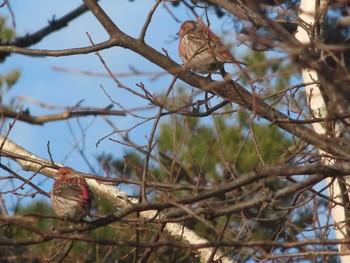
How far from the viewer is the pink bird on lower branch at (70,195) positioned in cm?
602

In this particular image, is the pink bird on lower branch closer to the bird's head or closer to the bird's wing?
the bird's wing

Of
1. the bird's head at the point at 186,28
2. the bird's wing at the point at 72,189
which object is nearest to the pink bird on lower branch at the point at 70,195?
the bird's wing at the point at 72,189

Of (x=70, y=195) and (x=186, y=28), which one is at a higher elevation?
(x=186, y=28)

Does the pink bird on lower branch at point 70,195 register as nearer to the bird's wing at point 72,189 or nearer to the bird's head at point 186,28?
the bird's wing at point 72,189

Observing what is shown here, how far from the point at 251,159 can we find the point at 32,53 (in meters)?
4.25

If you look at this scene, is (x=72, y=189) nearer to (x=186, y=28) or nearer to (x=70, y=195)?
(x=70, y=195)

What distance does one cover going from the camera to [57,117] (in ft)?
28.6

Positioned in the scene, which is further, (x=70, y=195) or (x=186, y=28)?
(x=186, y=28)

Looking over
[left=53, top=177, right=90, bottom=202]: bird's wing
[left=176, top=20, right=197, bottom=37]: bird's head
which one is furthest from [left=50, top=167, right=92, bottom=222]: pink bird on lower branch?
[left=176, top=20, right=197, bottom=37]: bird's head

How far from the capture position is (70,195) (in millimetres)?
6176

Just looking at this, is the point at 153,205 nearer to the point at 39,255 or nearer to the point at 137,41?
the point at 137,41

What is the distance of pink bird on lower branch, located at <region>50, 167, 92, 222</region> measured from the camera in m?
6.02

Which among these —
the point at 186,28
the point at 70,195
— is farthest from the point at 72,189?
the point at 186,28

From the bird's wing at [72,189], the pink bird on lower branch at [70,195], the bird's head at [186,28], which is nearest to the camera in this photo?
the pink bird on lower branch at [70,195]
